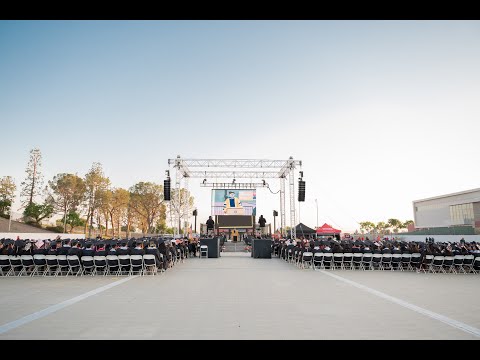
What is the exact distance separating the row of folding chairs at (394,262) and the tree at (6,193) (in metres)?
48.3

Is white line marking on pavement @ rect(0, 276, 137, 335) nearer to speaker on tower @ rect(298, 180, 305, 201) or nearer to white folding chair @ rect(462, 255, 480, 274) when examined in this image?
white folding chair @ rect(462, 255, 480, 274)

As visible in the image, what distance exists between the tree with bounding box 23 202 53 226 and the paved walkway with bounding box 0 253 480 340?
139 ft

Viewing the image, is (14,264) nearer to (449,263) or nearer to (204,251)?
(204,251)

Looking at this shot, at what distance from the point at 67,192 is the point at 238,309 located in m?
46.0

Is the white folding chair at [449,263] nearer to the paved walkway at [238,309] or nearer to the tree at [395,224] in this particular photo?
the paved walkway at [238,309]

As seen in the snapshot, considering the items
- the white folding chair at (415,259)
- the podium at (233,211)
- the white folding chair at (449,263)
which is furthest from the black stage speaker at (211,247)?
the white folding chair at (449,263)

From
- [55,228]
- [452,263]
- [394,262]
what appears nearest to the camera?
[452,263]

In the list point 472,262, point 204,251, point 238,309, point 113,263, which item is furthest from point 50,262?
point 472,262

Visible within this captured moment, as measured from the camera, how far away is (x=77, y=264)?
10453 millimetres

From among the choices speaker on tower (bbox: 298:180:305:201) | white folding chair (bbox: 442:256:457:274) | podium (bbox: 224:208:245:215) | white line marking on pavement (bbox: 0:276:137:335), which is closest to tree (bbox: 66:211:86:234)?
podium (bbox: 224:208:245:215)

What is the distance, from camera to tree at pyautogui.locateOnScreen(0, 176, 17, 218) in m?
45.9
